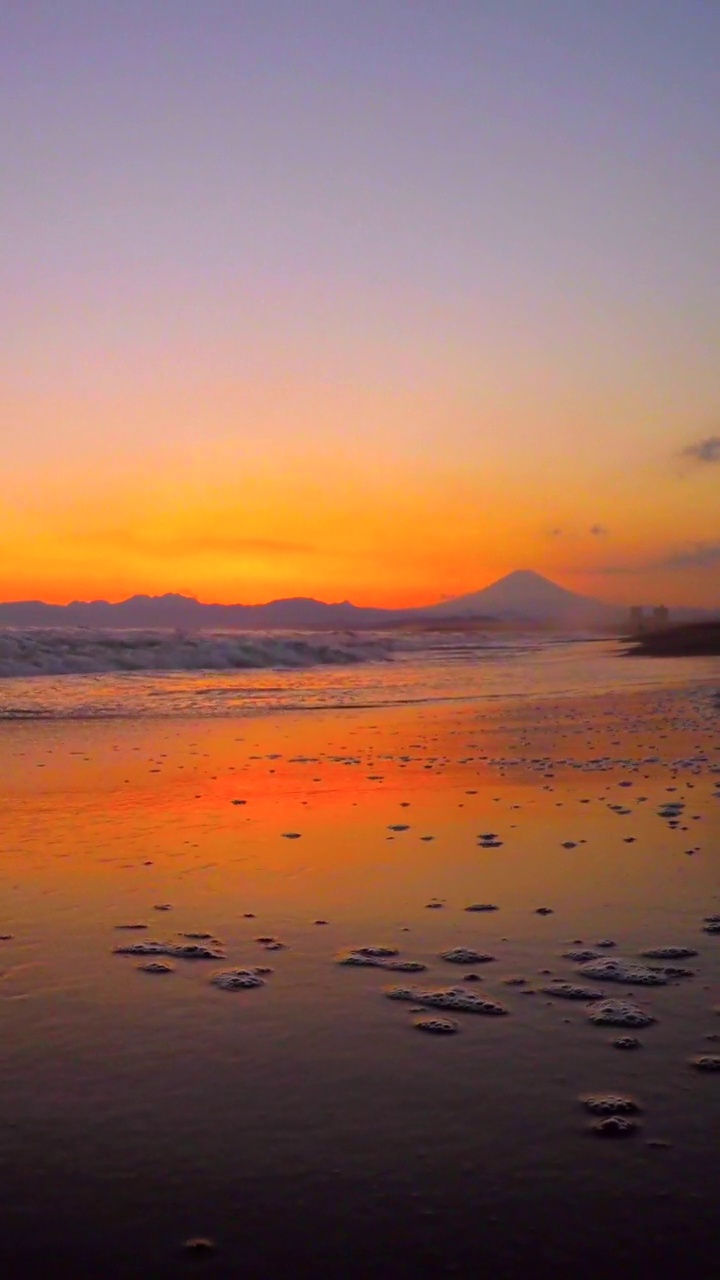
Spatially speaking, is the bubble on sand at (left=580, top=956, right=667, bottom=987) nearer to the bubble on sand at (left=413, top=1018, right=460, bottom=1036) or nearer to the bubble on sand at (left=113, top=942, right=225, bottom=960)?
the bubble on sand at (left=413, top=1018, right=460, bottom=1036)

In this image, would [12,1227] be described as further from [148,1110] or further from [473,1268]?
[473,1268]

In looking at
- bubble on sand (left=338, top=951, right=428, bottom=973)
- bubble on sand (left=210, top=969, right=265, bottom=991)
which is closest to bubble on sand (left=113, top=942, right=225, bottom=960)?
bubble on sand (left=210, top=969, right=265, bottom=991)

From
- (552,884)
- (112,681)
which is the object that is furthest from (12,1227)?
(112,681)

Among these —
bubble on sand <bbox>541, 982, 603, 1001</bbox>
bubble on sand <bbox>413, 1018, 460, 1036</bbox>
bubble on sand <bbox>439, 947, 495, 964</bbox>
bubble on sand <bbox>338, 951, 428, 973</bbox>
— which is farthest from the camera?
bubble on sand <bbox>439, 947, 495, 964</bbox>

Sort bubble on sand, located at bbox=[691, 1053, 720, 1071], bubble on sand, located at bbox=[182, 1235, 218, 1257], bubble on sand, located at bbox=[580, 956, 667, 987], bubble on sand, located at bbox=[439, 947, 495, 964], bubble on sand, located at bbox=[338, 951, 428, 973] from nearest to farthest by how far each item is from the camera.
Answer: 1. bubble on sand, located at bbox=[182, 1235, 218, 1257]
2. bubble on sand, located at bbox=[691, 1053, 720, 1071]
3. bubble on sand, located at bbox=[580, 956, 667, 987]
4. bubble on sand, located at bbox=[338, 951, 428, 973]
5. bubble on sand, located at bbox=[439, 947, 495, 964]

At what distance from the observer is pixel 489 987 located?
18.1 ft

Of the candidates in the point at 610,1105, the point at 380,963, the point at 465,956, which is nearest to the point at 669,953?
the point at 465,956

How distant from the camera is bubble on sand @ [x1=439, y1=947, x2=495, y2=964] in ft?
19.5

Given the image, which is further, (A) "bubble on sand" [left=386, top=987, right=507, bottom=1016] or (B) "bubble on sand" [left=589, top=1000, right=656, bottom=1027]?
(A) "bubble on sand" [left=386, top=987, right=507, bottom=1016]

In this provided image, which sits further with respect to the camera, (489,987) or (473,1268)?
(489,987)

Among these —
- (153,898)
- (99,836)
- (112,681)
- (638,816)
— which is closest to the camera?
(153,898)

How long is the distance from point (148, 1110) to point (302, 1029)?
100cm

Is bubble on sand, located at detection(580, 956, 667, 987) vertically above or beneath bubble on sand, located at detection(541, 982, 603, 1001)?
above

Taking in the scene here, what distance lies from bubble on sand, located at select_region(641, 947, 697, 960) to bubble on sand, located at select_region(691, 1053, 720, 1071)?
1.32 meters
